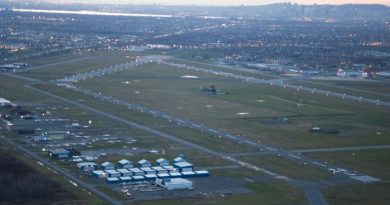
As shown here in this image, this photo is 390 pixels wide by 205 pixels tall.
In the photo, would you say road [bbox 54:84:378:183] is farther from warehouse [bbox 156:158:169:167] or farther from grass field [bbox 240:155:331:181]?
warehouse [bbox 156:158:169:167]

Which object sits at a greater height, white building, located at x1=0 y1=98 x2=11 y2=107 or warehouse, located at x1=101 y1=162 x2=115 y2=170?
warehouse, located at x1=101 y1=162 x2=115 y2=170

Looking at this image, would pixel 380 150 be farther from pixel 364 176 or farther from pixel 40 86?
pixel 40 86

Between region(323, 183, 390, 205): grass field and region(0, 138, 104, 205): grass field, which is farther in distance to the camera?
region(323, 183, 390, 205): grass field

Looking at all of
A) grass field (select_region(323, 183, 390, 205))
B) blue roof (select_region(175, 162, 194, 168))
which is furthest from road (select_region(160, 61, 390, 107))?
blue roof (select_region(175, 162, 194, 168))

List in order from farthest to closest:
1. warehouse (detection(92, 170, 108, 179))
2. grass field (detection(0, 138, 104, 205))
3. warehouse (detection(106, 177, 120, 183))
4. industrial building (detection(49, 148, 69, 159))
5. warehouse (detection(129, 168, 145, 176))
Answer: industrial building (detection(49, 148, 69, 159)), warehouse (detection(129, 168, 145, 176)), warehouse (detection(92, 170, 108, 179)), warehouse (detection(106, 177, 120, 183)), grass field (detection(0, 138, 104, 205))

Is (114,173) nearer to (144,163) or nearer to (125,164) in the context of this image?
(125,164)

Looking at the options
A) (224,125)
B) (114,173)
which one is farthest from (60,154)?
(224,125)
